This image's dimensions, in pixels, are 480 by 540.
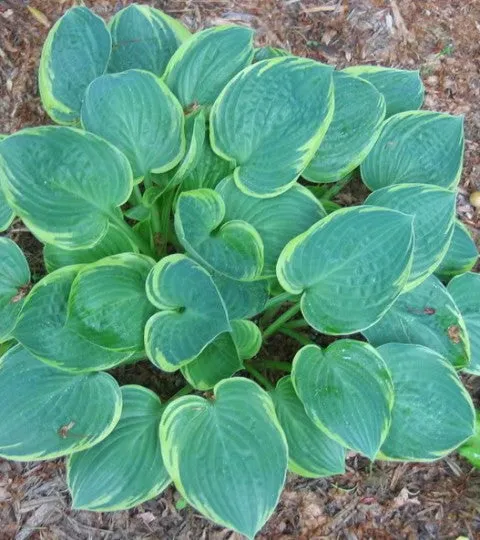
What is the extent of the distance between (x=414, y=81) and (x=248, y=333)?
853 millimetres

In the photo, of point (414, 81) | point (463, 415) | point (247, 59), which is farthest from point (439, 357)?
point (247, 59)

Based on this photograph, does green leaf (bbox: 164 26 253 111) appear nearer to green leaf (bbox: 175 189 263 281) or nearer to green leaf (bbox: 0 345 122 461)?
green leaf (bbox: 175 189 263 281)

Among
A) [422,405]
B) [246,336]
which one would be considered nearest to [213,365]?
[246,336]

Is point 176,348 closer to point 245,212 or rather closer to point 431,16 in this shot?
point 245,212

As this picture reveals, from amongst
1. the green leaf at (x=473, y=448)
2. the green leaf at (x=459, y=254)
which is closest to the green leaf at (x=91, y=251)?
the green leaf at (x=459, y=254)

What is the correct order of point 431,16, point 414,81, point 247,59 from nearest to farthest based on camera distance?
point 247,59 → point 414,81 → point 431,16

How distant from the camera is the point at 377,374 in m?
1.43

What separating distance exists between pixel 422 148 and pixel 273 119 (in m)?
0.46

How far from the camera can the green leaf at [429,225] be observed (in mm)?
1480

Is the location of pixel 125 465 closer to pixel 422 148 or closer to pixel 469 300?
pixel 469 300

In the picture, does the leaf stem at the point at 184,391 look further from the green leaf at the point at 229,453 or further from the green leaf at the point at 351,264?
the green leaf at the point at 351,264

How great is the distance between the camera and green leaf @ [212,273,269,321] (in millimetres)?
1484

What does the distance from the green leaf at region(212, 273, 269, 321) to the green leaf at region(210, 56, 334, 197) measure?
0.22 m

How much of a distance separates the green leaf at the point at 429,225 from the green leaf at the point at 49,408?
0.77 metres
